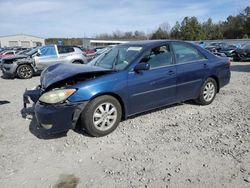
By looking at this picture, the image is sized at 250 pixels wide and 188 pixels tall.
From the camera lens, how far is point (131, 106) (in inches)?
186

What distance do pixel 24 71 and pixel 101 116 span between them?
9.39 metres

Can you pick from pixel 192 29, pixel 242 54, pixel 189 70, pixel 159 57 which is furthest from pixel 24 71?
pixel 192 29

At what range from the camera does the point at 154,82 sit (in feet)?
16.1

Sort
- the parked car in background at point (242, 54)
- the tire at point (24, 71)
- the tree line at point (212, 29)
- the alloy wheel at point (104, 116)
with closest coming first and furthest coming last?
the alloy wheel at point (104, 116)
the tire at point (24, 71)
the parked car in background at point (242, 54)
the tree line at point (212, 29)

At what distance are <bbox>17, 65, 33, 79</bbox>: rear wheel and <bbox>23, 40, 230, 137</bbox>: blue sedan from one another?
7963 millimetres

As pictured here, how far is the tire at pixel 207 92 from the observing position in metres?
5.92

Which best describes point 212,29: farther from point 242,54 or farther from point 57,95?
point 57,95

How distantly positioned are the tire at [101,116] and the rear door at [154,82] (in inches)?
13.2

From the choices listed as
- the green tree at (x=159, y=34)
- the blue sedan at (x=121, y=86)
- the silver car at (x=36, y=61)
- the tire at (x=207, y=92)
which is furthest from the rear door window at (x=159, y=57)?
the green tree at (x=159, y=34)

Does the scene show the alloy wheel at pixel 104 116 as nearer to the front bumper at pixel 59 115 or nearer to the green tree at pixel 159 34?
the front bumper at pixel 59 115

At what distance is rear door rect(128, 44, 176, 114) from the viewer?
4.72 metres

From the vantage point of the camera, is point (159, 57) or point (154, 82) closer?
point (154, 82)

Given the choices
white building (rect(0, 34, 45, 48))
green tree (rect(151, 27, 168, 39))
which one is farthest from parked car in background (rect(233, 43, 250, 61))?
white building (rect(0, 34, 45, 48))

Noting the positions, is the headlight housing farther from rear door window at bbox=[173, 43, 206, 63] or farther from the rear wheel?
the rear wheel
